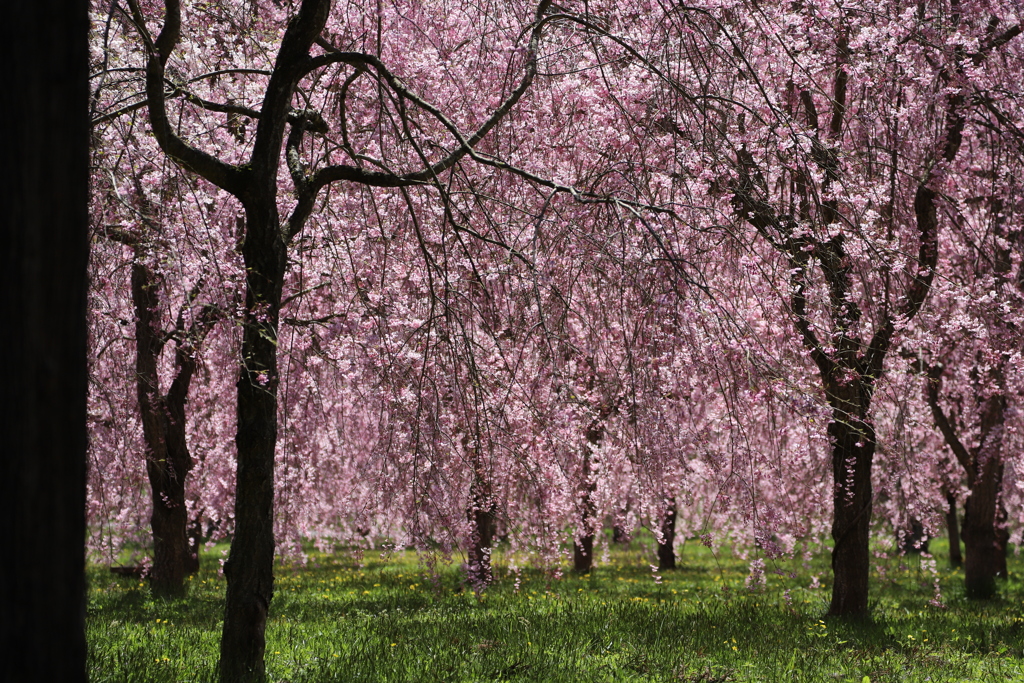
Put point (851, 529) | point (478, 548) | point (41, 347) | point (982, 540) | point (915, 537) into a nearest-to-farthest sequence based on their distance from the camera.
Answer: point (41, 347) < point (851, 529) < point (478, 548) < point (982, 540) < point (915, 537)

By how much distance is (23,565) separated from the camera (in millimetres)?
2275

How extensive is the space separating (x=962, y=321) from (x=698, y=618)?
3904 millimetres

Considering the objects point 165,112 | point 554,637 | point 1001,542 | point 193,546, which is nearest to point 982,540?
point 1001,542

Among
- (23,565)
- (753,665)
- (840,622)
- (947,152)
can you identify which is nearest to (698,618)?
(840,622)

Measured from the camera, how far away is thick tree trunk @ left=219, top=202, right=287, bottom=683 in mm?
5691

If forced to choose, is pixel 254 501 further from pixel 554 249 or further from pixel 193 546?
pixel 193 546

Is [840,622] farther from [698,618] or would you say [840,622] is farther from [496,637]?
[496,637]

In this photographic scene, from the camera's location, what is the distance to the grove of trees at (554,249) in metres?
5.54

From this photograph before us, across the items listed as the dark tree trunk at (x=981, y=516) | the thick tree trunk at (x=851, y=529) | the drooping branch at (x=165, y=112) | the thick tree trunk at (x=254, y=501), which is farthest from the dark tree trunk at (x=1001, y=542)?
the drooping branch at (x=165, y=112)

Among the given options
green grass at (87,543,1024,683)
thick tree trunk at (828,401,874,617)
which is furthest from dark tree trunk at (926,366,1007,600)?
thick tree trunk at (828,401,874,617)

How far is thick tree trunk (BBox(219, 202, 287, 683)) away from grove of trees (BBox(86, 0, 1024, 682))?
2 cm

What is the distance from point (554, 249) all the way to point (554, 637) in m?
3.59

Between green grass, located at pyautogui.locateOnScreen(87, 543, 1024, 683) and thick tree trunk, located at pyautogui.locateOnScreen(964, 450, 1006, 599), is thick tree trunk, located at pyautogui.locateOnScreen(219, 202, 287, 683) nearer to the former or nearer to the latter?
green grass, located at pyautogui.locateOnScreen(87, 543, 1024, 683)

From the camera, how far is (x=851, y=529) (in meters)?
9.69
